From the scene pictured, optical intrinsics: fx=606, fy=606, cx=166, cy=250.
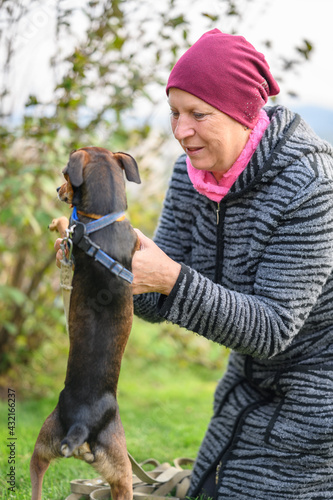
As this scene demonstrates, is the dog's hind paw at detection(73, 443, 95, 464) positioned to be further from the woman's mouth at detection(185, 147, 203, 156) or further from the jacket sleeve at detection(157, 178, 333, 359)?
the woman's mouth at detection(185, 147, 203, 156)

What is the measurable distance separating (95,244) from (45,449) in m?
0.75

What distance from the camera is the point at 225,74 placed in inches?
101

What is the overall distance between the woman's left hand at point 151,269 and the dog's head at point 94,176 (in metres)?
0.22

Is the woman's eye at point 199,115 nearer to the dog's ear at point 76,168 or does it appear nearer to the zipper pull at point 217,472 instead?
the dog's ear at point 76,168

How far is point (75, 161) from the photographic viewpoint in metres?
2.12

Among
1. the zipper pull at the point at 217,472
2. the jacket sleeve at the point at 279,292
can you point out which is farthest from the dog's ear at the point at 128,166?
the zipper pull at the point at 217,472

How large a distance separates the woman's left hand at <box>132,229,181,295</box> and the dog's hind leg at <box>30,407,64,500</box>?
0.56 meters

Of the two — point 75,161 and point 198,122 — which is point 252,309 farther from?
point 75,161

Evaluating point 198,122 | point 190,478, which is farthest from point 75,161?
point 190,478

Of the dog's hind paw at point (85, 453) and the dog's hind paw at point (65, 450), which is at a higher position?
the dog's hind paw at point (65, 450)

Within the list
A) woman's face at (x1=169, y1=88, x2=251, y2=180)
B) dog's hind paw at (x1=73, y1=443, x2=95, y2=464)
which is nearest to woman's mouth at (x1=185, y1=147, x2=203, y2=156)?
woman's face at (x1=169, y1=88, x2=251, y2=180)

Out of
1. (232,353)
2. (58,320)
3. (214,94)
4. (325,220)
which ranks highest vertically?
(214,94)

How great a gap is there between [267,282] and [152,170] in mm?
3520

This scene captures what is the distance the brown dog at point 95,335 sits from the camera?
83.0 inches
